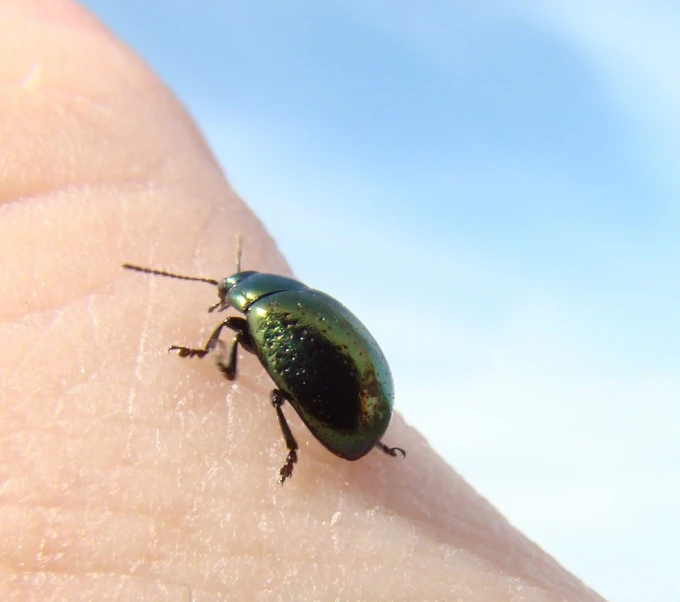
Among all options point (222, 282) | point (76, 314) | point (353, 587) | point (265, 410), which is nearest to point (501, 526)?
point (353, 587)

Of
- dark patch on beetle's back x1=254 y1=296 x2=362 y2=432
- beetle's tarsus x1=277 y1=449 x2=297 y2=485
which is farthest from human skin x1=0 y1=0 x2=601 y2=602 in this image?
dark patch on beetle's back x1=254 y1=296 x2=362 y2=432

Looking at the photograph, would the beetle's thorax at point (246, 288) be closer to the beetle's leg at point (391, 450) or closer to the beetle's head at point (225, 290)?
the beetle's head at point (225, 290)

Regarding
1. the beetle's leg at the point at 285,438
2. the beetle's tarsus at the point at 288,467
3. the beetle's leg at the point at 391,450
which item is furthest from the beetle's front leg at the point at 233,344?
the beetle's leg at the point at 391,450

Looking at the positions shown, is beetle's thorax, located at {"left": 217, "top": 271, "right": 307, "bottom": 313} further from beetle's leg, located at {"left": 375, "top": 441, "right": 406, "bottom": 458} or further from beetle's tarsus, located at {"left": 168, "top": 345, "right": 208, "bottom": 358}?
beetle's leg, located at {"left": 375, "top": 441, "right": 406, "bottom": 458}

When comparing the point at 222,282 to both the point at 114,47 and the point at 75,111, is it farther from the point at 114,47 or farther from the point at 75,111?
the point at 114,47

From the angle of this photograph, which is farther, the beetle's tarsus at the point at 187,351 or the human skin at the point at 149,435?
the beetle's tarsus at the point at 187,351

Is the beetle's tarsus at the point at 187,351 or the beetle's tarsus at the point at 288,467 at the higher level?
the beetle's tarsus at the point at 187,351
